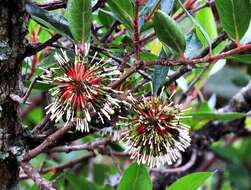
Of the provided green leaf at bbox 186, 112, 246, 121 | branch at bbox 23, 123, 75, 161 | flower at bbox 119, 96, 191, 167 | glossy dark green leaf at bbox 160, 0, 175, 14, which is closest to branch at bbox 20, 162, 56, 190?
branch at bbox 23, 123, 75, 161

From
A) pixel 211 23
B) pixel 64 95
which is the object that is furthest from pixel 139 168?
pixel 211 23

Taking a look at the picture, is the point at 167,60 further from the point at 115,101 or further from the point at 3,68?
the point at 3,68

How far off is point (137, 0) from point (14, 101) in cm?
18

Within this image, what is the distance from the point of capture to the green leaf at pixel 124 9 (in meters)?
0.61

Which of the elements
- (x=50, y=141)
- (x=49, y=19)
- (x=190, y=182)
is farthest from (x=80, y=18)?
(x=190, y=182)

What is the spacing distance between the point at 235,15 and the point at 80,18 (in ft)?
0.59

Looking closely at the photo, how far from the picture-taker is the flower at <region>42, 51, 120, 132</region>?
606 millimetres

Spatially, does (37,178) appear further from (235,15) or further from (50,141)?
(235,15)

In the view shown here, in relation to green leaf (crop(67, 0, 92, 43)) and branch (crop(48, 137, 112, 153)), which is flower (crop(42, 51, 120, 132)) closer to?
green leaf (crop(67, 0, 92, 43))

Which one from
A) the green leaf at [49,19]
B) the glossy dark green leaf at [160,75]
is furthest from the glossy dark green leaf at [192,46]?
the green leaf at [49,19]

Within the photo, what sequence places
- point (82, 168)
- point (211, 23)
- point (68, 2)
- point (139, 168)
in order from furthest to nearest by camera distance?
point (82, 168) → point (211, 23) → point (139, 168) → point (68, 2)

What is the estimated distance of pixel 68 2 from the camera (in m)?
0.59

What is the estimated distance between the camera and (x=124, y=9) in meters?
0.61

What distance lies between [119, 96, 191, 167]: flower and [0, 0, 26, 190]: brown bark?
0.14 m
